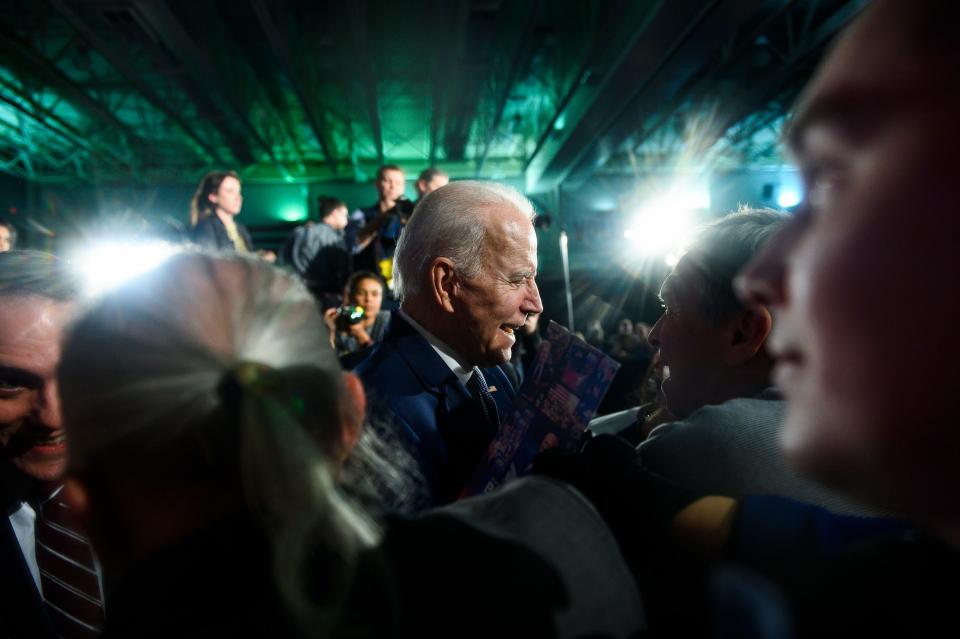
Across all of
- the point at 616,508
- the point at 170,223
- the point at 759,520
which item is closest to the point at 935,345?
the point at 759,520

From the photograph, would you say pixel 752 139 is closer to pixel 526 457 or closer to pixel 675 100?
pixel 675 100

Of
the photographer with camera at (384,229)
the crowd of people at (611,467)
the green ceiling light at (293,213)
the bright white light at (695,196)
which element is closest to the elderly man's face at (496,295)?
the crowd of people at (611,467)

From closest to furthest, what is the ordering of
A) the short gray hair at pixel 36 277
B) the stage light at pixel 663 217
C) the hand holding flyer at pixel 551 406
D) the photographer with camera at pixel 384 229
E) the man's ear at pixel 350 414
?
the man's ear at pixel 350 414
the hand holding flyer at pixel 551 406
the short gray hair at pixel 36 277
the photographer with camera at pixel 384 229
the stage light at pixel 663 217

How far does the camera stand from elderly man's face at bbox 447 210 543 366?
1800 mm

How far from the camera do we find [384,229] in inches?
173

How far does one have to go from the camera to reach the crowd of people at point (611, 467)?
40cm

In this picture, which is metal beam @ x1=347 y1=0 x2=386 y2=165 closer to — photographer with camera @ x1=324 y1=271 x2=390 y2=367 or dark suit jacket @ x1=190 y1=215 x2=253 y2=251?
dark suit jacket @ x1=190 y1=215 x2=253 y2=251

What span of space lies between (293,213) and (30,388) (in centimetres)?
1255

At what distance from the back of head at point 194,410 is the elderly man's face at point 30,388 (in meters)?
0.95

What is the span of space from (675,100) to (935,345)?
9671 millimetres

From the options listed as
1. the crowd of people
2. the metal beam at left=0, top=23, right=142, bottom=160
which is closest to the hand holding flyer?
the crowd of people

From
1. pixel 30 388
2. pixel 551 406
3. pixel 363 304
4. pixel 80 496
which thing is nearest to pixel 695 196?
pixel 363 304

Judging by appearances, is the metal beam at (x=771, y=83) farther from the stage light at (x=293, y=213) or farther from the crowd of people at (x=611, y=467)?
the stage light at (x=293, y=213)

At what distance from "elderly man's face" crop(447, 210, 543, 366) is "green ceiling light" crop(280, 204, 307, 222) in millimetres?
12246
